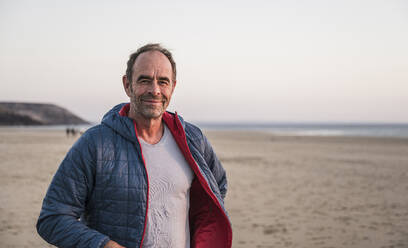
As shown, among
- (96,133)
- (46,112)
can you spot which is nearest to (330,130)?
(96,133)

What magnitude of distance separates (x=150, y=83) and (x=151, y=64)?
11 cm

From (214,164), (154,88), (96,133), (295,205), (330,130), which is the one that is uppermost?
(154,88)

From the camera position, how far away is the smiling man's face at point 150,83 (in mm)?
1888

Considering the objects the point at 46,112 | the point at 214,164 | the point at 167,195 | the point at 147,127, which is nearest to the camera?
the point at 167,195

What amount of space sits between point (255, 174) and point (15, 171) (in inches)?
340

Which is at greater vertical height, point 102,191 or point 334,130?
point 102,191

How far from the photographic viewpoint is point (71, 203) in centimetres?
166

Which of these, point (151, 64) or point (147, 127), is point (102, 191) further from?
point (151, 64)

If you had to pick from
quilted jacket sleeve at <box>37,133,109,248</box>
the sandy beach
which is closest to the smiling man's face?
quilted jacket sleeve at <box>37,133,109,248</box>

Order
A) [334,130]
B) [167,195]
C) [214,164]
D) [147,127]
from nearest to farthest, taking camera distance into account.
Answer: [167,195] → [147,127] → [214,164] → [334,130]

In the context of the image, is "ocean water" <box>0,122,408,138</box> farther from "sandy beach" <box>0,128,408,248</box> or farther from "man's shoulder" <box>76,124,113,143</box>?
"man's shoulder" <box>76,124,113,143</box>

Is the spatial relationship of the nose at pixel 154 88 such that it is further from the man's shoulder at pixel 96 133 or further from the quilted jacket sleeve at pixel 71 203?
the quilted jacket sleeve at pixel 71 203

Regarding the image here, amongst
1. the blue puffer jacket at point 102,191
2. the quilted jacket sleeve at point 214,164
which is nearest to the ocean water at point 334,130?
the quilted jacket sleeve at point 214,164

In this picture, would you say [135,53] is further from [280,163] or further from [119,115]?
[280,163]
